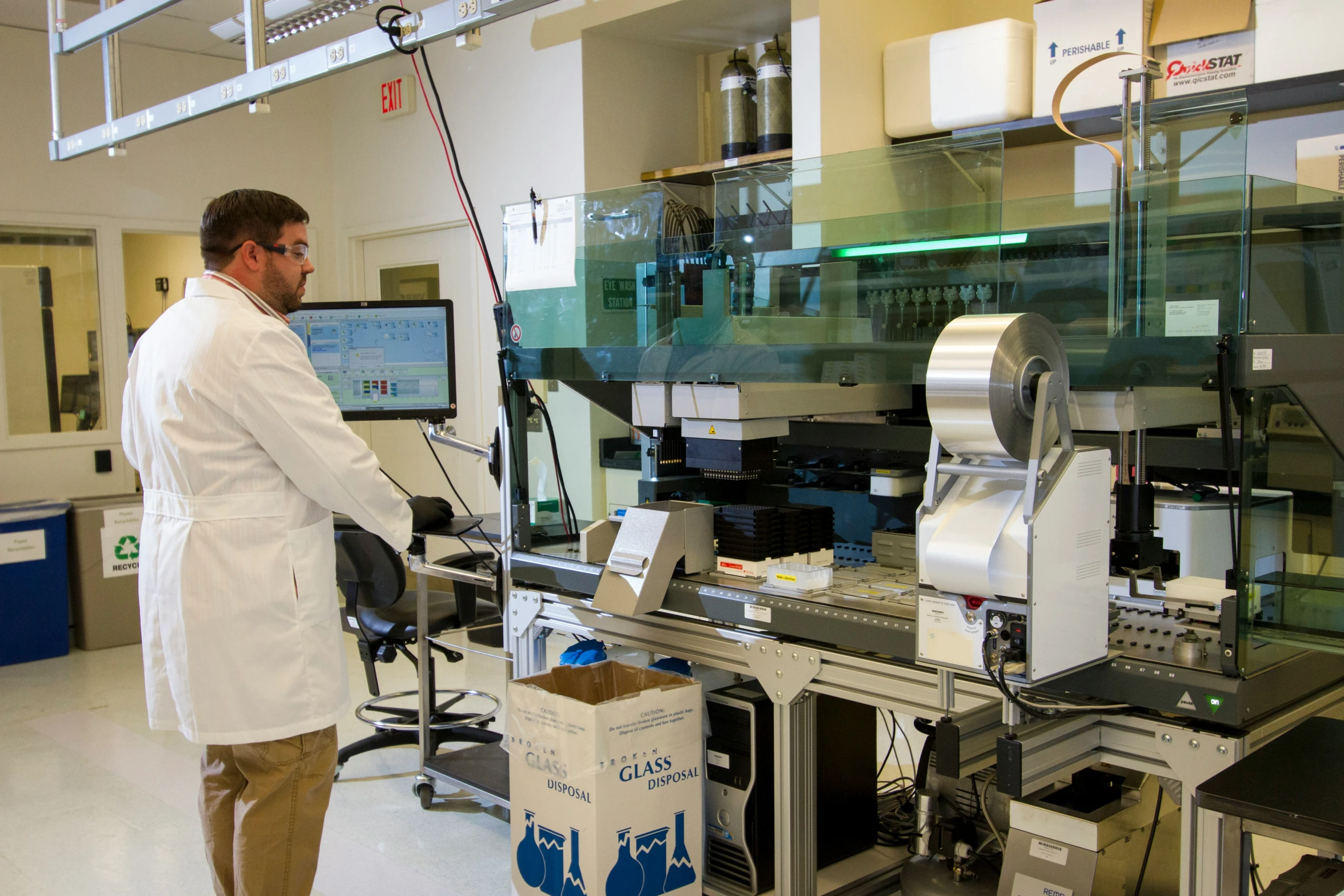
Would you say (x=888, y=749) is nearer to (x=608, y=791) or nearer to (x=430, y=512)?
(x=608, y=791)

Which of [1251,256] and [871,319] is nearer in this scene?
[1251,256]

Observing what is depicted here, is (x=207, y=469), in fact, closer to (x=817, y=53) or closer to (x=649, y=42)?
(x=817, y=53)

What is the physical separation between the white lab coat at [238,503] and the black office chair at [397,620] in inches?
37.3

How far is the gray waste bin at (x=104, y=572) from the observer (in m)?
4.95

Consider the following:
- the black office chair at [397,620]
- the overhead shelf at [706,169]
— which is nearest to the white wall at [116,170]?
the overhead shelf at [706,169]

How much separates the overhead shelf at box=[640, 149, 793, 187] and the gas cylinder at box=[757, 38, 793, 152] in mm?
38

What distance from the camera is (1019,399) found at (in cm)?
152

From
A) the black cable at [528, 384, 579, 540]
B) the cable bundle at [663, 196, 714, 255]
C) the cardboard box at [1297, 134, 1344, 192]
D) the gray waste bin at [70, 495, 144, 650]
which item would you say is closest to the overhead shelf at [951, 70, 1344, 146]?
the cardboard box at [1297, 134, 1344, 192]

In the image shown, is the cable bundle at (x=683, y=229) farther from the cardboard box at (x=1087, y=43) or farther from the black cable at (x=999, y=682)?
the black cable at (x=999, y=682)

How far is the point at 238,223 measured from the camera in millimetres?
2066

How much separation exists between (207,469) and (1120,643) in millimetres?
1611

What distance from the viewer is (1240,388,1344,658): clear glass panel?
1619 mm

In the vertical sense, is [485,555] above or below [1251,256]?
below

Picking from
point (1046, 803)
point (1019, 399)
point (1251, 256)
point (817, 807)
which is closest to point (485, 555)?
point (817, 807)
